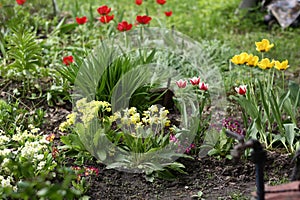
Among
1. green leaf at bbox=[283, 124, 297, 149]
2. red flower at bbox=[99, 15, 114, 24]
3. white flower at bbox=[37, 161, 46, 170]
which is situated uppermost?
red flower at bbox=[99, 15, 114, 24]

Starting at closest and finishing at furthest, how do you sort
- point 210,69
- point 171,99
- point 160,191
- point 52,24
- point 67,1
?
1. point 160,191
2. point 171,99
3. point 210,69
4. point 52,24
5. point 67,1

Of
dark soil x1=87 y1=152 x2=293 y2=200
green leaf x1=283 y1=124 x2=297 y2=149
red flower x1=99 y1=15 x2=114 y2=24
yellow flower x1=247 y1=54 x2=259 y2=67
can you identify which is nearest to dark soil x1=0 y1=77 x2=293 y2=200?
dark soil x1=87 y1=152 x2=293 y2=200

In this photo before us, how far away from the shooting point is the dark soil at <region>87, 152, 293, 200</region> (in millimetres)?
3744

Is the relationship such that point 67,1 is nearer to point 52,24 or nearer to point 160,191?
point 52,24

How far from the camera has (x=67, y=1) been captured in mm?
8336

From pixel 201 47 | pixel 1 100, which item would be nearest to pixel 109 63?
pixel 1 100

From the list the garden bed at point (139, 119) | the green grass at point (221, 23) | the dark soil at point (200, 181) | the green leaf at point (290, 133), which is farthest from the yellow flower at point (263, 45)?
the green grass at point (221, 23)

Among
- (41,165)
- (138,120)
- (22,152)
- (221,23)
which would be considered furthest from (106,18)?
(221,23)

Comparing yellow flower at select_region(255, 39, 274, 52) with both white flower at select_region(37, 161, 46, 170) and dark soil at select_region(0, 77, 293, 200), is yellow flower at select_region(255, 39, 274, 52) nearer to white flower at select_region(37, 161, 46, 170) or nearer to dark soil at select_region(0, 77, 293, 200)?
dark soil at select_region(0, 77, 293, 200)

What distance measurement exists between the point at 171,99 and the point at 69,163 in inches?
48.3

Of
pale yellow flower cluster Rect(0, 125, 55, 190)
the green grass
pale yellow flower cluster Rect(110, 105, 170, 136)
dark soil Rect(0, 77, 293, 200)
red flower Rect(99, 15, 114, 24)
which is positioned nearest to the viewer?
pale yellow flower cluster Rect(0, 125, 55, 190)

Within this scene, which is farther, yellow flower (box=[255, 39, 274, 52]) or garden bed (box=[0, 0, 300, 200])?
yellow flower (box=[255, 39, 274, 52])

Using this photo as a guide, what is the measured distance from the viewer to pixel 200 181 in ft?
12.9

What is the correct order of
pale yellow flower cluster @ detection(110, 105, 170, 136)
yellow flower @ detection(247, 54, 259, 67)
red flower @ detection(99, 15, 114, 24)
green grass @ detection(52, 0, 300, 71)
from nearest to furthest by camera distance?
1. pale yellow flower cluster @ detection(110, 105, 170, 136)
2. yellow flower @ detection(247, 54, 259, 67)
3. red flower @ detection(99, 15, 114, 24)
4. green grass @ detection(52, 0, 300, 71)
